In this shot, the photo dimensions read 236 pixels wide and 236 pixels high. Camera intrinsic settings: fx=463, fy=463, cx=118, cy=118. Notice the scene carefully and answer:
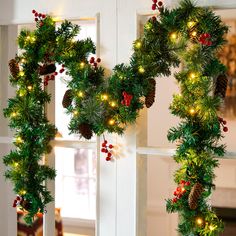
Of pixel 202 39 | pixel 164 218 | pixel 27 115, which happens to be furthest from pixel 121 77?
pixel 164 218

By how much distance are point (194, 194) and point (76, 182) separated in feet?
9.81

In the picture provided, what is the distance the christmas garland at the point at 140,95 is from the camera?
1.30 meters

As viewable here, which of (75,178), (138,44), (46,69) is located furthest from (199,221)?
(75,178)

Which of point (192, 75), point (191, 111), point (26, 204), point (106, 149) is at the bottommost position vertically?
point (26, 204)

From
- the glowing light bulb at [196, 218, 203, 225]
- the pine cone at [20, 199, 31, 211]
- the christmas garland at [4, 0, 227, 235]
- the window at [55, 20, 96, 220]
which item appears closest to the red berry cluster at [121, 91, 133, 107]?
the christmas garland at [4, 0, 227, 235]

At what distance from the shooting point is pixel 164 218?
152 inches

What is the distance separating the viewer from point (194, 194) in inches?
50.0

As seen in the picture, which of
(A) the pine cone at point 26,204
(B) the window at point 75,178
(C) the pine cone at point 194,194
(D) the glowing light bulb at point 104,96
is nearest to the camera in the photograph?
(C) the pine cone at point 194,194

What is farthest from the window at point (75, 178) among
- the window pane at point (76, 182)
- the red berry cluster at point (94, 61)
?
the red berry cluster at point (94, 61)

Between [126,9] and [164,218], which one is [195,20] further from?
[164,218]

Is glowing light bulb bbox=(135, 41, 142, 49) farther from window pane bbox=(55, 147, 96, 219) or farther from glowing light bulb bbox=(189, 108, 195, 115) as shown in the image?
window pane bbox=(55, 147, 96, 219)

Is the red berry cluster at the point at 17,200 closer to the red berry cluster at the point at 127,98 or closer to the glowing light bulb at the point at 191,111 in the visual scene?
the red berry cluster at the point at 127,98

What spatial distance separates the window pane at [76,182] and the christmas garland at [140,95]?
8.44 feet

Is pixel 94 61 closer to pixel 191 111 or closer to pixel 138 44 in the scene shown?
pixel 138 44
